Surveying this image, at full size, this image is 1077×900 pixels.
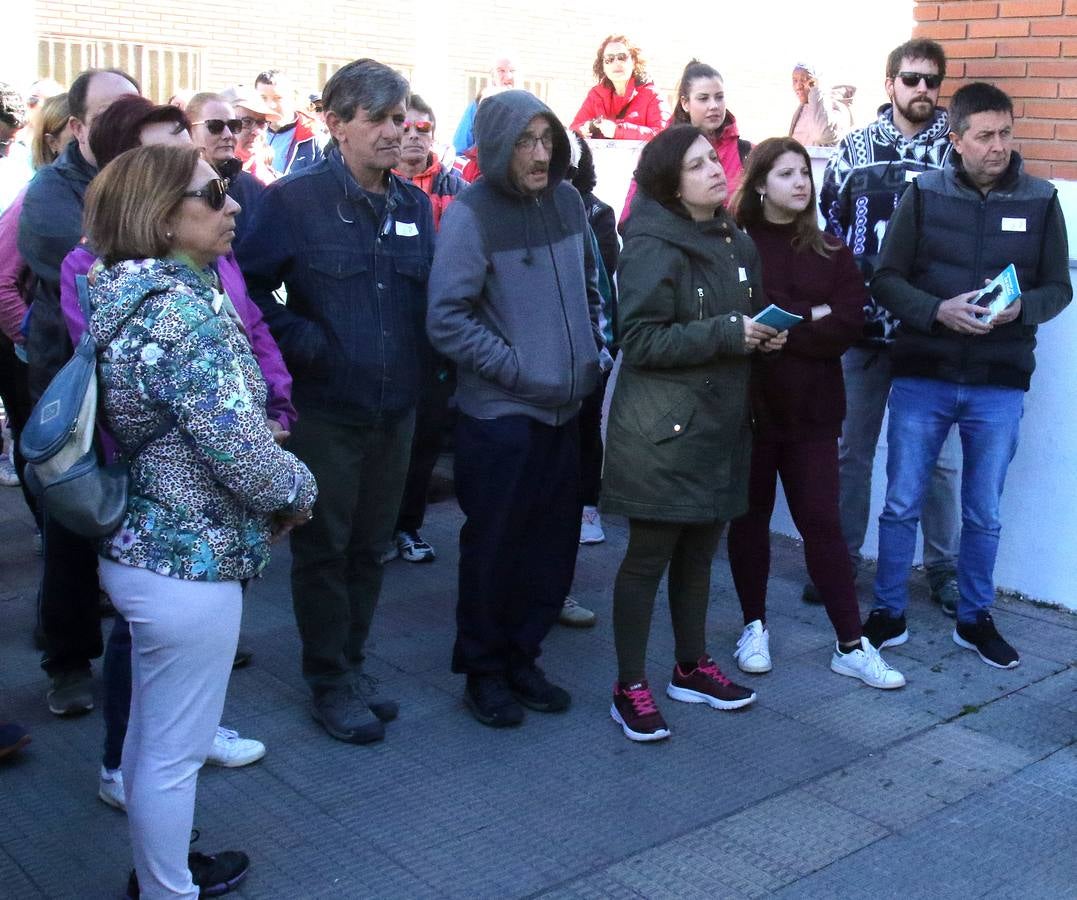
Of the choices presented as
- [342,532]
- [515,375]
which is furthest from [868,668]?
[342,532]

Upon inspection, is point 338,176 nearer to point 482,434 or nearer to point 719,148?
point 482,434

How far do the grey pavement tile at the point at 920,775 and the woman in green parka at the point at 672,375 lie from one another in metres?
0.64

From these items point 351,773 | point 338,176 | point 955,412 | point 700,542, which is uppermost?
point 338,176

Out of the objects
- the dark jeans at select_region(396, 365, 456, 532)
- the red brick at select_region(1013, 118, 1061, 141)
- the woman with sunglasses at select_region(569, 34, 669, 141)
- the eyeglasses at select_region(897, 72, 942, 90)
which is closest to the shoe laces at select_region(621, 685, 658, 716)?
the dark jeans at select_region(396, 365, 456, 532)

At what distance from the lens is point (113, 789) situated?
3779 millimetres

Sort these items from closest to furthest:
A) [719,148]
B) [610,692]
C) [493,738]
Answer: [493,738] < [610,692] < [719,148]

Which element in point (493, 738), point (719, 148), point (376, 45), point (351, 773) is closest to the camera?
point (351, 773)

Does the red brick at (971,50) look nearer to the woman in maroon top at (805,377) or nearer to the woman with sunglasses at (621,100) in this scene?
the woman in maroon top at (805,377)

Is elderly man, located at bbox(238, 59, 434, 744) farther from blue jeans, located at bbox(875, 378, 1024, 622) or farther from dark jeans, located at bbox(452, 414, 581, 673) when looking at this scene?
blue jeans, located at bbox(875, 378, 1024, 622)

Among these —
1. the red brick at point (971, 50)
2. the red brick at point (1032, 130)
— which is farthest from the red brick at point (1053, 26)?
the red brick at point (1032, 130)

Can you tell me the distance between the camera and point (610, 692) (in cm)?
478

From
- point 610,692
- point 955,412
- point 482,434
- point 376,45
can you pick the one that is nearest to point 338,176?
point 482,434

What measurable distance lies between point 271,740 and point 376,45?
14253mm

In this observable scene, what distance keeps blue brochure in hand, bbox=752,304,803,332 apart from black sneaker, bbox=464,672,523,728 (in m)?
1.49
